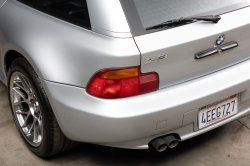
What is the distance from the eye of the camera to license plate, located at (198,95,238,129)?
2.31 meters

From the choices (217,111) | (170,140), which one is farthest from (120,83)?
(217,111)

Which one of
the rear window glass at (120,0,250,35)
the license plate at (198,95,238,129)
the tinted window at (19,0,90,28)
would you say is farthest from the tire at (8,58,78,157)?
the license plate at (198,95,238,129)

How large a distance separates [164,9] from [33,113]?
4.44ft

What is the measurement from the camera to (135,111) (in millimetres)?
2049

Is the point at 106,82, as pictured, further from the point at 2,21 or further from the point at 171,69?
the point at 2,21

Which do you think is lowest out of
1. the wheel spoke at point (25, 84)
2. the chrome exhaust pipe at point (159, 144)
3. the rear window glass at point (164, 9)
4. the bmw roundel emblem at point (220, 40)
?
the chrome exhaust pipe at point (159, 144)

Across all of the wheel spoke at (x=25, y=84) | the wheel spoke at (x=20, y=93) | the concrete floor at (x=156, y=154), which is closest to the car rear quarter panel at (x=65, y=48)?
the wheel spoke at (x=25, y=84)

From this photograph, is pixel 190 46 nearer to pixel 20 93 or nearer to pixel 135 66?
pixel 135 66

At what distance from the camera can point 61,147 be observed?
2576 millimetres

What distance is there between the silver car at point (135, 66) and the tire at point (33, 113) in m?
0.01

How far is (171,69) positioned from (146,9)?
41 centimetres

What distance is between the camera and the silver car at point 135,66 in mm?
2025

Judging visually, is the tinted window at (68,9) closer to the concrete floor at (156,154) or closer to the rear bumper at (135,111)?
the rear bumper at (135,111)

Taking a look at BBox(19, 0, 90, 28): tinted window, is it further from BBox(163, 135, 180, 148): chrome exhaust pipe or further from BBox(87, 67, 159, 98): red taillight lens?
BBox(163, 135, 180, 148): chrome exhaust pipe
